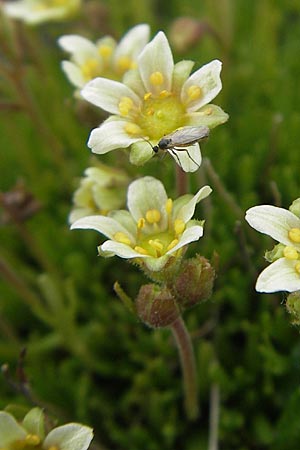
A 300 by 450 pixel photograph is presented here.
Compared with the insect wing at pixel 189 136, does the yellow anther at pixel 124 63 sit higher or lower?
higher

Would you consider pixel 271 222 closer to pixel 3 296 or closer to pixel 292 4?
pixel 3 296

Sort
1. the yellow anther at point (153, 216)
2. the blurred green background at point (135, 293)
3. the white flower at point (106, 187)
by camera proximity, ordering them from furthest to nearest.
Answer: the blurred green background at point (135, 293) < the white flower at point (106, 187) < the yellow anther at point (153, 216)

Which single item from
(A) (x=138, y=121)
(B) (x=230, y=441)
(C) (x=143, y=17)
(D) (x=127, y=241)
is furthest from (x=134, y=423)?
(C) (x=143, y=17)

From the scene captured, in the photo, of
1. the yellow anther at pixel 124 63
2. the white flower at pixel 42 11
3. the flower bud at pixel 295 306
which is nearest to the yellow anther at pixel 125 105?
the yellow anther at pixel 124 63

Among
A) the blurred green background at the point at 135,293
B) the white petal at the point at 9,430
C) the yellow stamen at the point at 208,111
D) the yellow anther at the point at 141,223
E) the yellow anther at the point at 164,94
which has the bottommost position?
the blurred green background at the point at 135,293

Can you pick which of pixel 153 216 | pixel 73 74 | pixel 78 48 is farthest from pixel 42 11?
pixel 153 216

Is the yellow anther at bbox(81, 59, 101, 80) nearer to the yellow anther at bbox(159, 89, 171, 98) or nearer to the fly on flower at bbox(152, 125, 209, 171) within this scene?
the yellow anther at bbox(159, 89, 171, 98)

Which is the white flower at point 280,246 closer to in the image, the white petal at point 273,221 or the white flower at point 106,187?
the white petal at point 273,221

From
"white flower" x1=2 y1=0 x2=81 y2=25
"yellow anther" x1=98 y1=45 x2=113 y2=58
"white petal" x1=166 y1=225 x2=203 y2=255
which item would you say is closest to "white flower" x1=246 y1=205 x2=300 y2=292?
"white petal" x1=166 y1=225 x2=203 y2=255
